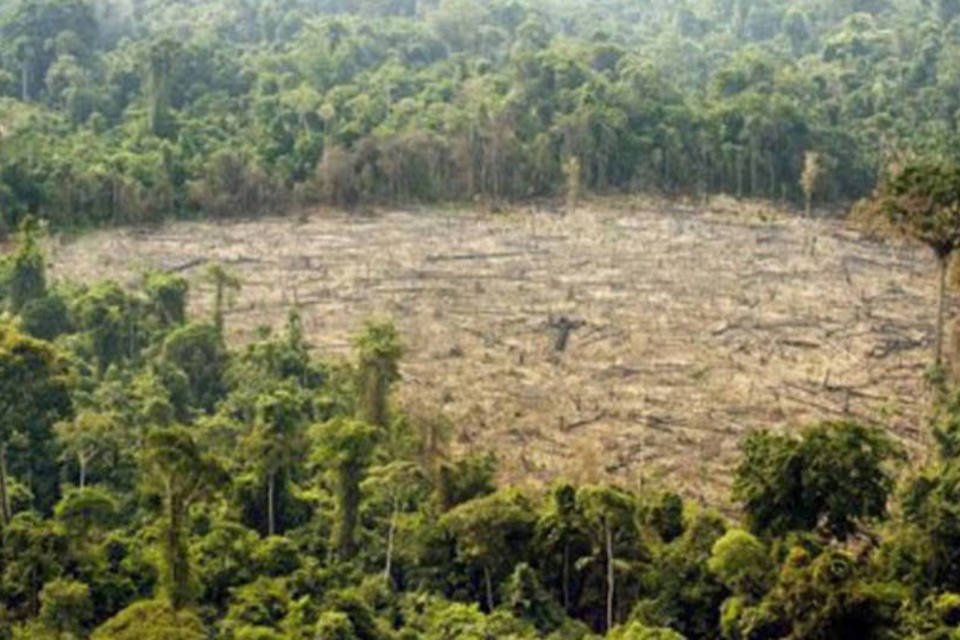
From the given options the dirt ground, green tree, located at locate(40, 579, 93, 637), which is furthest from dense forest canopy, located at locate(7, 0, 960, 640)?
the dirt ground

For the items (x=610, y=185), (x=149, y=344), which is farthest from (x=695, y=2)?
(x=149, y=344)

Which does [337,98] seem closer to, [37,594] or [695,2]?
[37,594]

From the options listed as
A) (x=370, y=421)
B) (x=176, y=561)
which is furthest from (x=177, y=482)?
(x=370, y=421)

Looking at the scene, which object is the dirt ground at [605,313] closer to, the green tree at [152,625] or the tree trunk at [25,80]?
the green tree at [152,625]

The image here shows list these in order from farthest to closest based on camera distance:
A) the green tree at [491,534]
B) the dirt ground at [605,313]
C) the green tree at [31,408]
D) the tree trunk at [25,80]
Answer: the tree trunk at [25,80] < the dirt ground at [605,313] < the green tree at [31,408] < the green tree at [491,534]

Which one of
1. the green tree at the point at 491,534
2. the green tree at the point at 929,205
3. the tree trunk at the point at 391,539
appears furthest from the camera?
the green tree at the point at 929,205

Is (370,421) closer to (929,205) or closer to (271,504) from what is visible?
(271,504)

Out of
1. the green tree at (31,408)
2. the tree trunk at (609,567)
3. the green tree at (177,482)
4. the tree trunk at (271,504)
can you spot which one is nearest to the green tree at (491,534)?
the tree trunk at (609,567)
